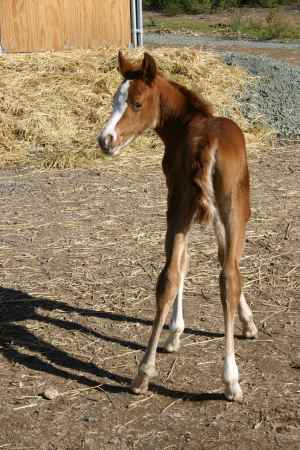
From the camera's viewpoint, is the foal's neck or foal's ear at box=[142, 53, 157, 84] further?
the foal's neck

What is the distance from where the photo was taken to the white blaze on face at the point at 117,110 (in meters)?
3.97

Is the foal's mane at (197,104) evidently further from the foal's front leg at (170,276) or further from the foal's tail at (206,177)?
the foal's front leg at (170,276)

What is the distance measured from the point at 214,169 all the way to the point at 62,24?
28.4 ft

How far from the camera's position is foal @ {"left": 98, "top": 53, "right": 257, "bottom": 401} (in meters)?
3.66

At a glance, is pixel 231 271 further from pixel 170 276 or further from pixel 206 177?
pixel 206 177

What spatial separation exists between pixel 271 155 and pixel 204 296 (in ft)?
14.0

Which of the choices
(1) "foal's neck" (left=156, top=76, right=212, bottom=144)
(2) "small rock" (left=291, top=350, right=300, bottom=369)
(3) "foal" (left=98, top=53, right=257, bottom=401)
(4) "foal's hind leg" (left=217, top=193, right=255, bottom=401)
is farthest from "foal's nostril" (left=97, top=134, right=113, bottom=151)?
(2) "small rock" (left=291, top=350, right=300, bottom=369)

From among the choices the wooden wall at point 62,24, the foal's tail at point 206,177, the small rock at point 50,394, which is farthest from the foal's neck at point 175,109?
the wooden wall at point 62,24

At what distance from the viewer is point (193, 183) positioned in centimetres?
366

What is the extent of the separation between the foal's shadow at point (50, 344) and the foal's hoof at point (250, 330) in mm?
200

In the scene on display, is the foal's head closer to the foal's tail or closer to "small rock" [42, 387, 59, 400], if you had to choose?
the foal's tail

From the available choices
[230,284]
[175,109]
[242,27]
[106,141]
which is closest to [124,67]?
[175,109]

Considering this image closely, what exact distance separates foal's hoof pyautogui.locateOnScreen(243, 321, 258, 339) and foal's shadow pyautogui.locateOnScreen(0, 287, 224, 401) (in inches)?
7.9

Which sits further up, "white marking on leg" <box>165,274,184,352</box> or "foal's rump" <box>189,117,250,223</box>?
"foal's rump" <box>189,117,250,223</box>
